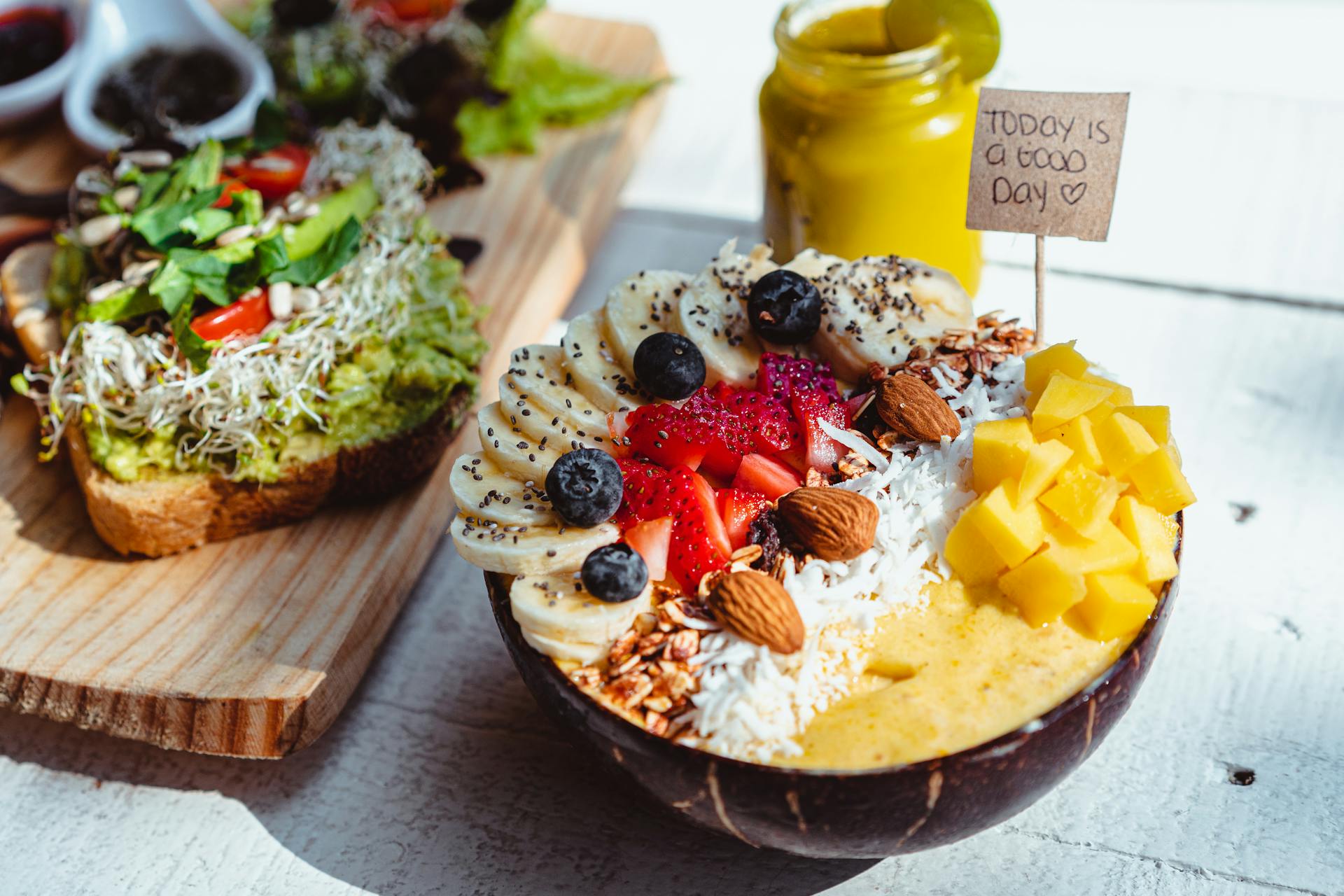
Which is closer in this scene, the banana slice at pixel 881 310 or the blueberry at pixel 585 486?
the blueberry at pixel 585 486

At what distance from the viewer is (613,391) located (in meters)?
2.02

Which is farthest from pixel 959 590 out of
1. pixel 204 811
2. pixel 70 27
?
pixel 70 27

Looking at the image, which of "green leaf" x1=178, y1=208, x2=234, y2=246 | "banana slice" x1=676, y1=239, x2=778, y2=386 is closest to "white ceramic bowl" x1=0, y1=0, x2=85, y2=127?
"green leaf" x1=178, y1=208, x2=234, y2=246

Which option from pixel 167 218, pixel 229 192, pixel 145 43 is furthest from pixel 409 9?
pixel 167 218

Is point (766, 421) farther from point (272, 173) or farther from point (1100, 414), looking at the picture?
point (272, 173)

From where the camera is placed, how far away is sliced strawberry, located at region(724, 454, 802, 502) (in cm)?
190

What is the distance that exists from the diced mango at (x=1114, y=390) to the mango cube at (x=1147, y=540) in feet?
0.57

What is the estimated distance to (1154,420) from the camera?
179 centimetres

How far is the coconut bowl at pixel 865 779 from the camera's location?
60.9 inches

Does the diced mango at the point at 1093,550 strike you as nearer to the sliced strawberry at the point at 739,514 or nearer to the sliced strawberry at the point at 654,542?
the sliced strawberry at the point at 739,514

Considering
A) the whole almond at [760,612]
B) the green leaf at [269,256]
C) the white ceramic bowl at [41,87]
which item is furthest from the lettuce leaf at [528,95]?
the whole almond at [760,612]

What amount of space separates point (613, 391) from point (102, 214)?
5.66ft

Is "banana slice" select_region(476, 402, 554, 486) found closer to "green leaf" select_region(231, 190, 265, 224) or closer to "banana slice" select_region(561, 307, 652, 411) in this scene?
"banana slice" select_region(561, 307, 652, 411)

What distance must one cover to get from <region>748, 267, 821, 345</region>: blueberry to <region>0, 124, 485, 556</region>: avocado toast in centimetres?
85
